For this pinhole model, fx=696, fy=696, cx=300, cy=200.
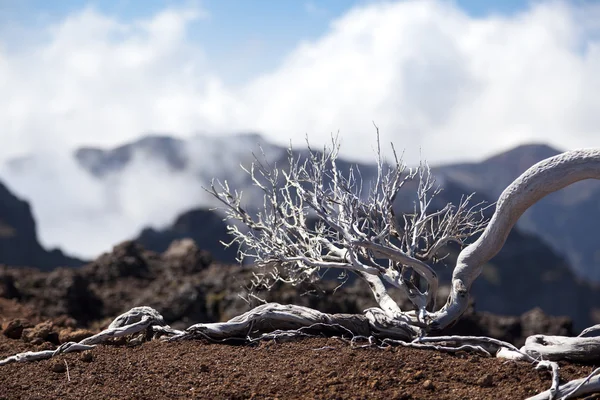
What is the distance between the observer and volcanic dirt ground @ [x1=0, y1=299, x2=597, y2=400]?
5.51 meters

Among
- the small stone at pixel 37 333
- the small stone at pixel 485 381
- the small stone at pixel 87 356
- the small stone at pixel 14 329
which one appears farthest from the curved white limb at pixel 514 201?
the small stone at pixel 14 329

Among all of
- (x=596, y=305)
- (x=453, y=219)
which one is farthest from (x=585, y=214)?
(x=453, y=219)

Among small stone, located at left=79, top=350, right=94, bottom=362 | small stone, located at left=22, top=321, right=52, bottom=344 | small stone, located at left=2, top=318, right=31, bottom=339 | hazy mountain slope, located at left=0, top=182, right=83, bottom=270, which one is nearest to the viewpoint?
small stone, located at left=79, top=350, right=94, bottom=362

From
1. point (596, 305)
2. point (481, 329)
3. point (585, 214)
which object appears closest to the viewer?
point (481, 329)

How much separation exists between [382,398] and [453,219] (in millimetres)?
2936

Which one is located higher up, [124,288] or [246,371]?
[124,288]

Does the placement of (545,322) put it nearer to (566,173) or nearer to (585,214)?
(566,173)

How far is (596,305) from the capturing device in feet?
324

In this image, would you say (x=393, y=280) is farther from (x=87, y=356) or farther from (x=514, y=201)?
(x=87, y=356)

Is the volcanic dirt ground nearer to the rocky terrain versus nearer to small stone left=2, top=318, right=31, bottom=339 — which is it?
the rocky terrain

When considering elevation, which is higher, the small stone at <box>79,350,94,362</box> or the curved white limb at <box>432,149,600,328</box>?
the curved white limb at <box>432,149,600,328</box>

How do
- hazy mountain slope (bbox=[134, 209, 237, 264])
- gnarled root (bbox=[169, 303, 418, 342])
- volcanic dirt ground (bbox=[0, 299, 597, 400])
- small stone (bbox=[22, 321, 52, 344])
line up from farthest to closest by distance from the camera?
hazy mountain slope (bbox=[134, 209, 237, 264]) → small stone (bbox=[22, 321, 52, 344]) → gnarled root (bbox=[169, 303, 418, 342]) → volcanic dirt ground (bbox=[0, 299, 597, 400])

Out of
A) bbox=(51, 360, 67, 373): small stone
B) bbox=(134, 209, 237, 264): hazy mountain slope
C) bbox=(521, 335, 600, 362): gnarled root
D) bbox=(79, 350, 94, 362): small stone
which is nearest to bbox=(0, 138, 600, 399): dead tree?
bbox=(521, 335, 600, 362): gnarled root

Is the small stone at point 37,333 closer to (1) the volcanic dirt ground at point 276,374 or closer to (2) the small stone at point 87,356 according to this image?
(1) the volcanic dirt ground at point 276,374
